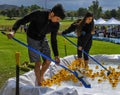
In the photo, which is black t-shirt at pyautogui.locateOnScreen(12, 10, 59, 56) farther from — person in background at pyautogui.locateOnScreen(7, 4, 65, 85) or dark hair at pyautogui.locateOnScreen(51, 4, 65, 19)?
dark hair at pyautogui.locateOnScreen(51, 4, 65, 19)

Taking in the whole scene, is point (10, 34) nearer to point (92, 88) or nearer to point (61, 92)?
point (61, 92)

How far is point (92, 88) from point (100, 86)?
0.35 metres

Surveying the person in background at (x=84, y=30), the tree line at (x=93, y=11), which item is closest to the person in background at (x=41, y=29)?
the person in background at (x=84, y=30)

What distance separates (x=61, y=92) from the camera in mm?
5918

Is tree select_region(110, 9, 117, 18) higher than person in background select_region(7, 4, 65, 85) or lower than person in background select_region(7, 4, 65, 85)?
lower

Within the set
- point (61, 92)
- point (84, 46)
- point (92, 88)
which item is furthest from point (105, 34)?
point (61, 92)

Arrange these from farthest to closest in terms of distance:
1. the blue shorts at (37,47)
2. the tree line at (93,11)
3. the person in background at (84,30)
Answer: the tree line at (93,11)
the person in background at (84,30)
the blue shorts at (37,47)

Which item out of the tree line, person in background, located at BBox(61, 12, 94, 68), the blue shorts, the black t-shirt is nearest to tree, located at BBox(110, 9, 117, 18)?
the tree line

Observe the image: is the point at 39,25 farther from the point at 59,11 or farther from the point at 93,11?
the point at 93,11

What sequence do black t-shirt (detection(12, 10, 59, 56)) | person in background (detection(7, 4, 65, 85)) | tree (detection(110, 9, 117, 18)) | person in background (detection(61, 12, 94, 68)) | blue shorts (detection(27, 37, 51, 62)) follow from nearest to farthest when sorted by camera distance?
person in background (detection(7, 4, 65, 85))
black t-shirt (detection(12, 10, 59, 56))
blue shorts (detection(27, 37, 51, 62))
person in background (detection(61, 12, 94, 68))
tree (detection(110, 9, 117, 18))

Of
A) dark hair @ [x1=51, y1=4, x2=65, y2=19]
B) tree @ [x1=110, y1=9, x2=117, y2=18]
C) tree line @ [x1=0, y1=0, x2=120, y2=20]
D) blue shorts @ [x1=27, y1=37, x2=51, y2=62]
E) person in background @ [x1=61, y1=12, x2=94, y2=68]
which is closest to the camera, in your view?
dark hair @ [x1=51, y1=4, x2=65, y2=19]

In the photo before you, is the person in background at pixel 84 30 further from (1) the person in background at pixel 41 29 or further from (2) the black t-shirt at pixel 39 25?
(2) the black t-shirt at pixel 39 25

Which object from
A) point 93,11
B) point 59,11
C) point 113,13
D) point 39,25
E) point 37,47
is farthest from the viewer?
point 113,13

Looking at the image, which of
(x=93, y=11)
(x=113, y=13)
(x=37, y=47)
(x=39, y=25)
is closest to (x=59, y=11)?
(x=39, y=25)
